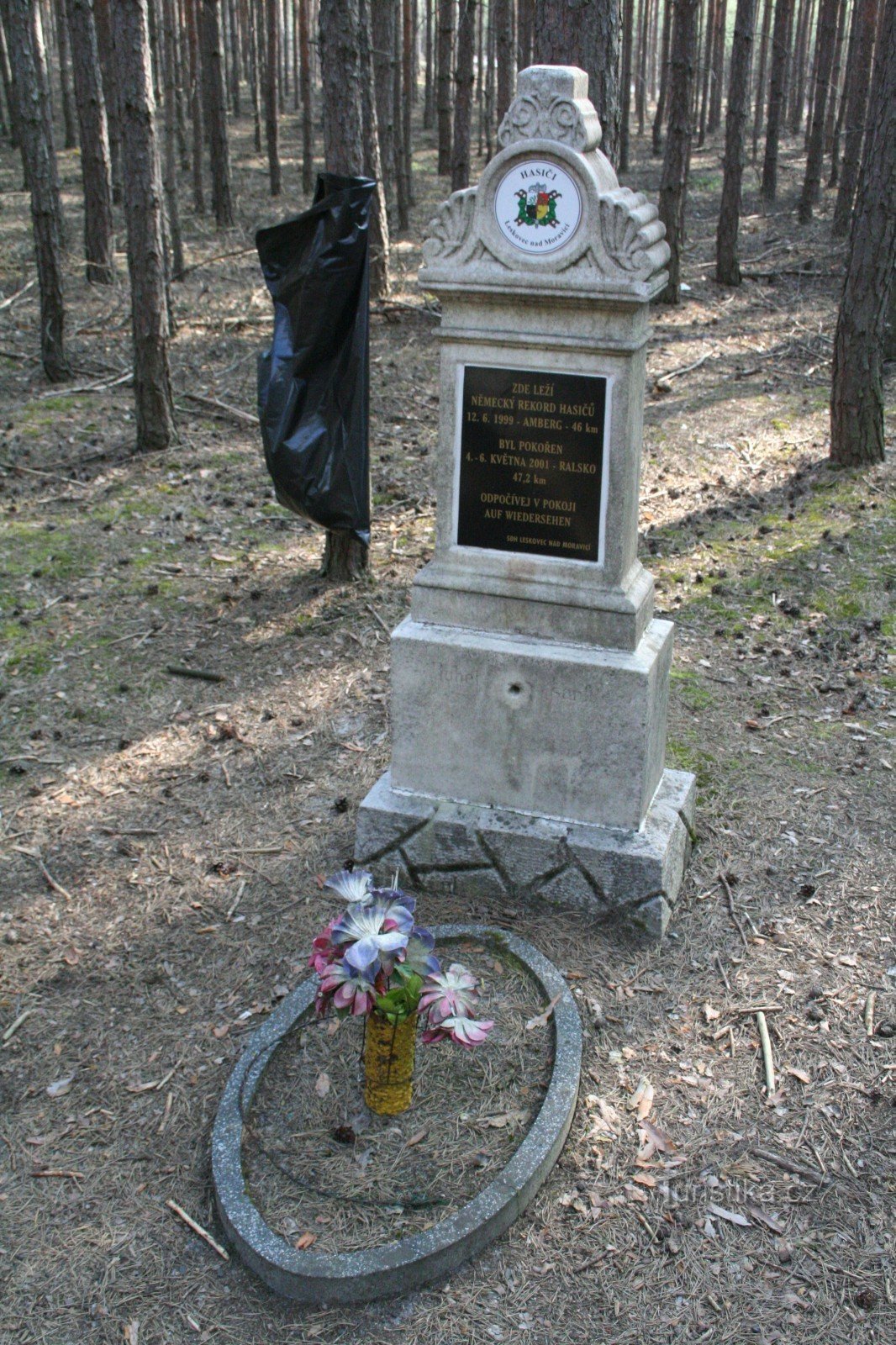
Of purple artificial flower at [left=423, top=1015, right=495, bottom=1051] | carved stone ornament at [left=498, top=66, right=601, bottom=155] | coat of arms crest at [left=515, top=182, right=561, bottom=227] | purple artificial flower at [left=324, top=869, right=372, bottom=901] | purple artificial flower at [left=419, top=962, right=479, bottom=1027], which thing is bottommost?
purple artificial flower at [left=423, top=1015, right=495, bottom=1051]

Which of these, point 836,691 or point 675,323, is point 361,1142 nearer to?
point 836,691

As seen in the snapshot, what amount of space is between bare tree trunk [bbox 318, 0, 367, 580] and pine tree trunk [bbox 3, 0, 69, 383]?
302 centimetres

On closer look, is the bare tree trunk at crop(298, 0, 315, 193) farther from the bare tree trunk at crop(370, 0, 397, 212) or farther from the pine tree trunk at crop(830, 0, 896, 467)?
the pine tree trunk at crop(830, 0, 896, 467)

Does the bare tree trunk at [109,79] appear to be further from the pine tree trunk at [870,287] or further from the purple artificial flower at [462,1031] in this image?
the purple artificial flower at [462,1031]

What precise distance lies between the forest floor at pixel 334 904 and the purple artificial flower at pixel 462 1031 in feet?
1.97

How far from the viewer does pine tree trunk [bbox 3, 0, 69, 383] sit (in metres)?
10.9

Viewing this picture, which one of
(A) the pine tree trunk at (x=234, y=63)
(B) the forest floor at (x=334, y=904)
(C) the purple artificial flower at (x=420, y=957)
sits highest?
(A) the pine tree trunk at (x=234, y=63)

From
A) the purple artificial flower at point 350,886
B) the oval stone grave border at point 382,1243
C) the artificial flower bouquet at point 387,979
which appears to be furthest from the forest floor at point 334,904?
the purple artificial flower at point 350,886

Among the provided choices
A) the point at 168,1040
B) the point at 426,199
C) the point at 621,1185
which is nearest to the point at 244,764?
the point at 168,1040

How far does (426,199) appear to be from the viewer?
2414 cm

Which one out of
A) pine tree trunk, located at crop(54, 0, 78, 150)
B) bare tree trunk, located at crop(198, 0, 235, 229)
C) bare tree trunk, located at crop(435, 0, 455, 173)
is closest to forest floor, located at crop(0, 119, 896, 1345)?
bare tree trunk, located at crop(198, 0, 235, 229)

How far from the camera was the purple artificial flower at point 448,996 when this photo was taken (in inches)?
136

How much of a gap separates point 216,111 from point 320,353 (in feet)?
46.4

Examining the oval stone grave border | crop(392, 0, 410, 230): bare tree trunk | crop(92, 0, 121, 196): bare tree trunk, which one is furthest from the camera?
crop(392, 0, 410, 230): bare tree trunk
